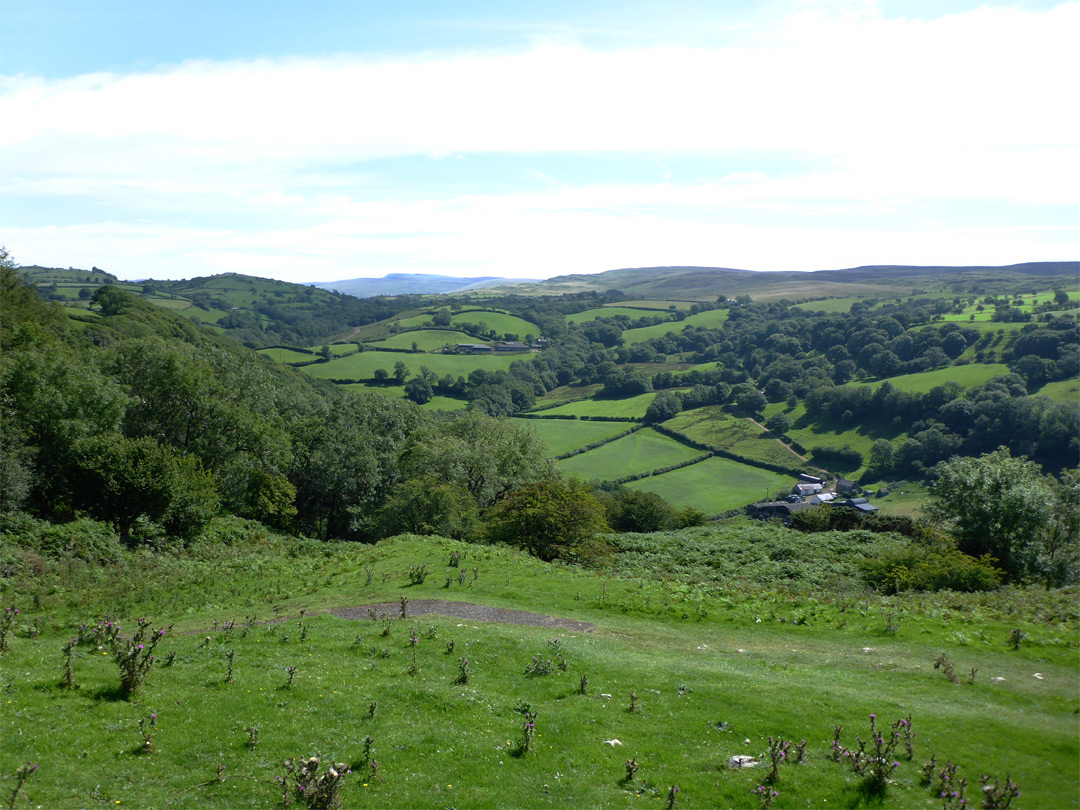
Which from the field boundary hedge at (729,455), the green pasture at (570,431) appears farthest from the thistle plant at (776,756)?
the field boundary hedge at (729,455)

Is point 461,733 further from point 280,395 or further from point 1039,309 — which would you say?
point 1039,309

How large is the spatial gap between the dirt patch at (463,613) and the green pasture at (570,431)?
94.2m

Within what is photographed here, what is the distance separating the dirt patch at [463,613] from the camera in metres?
21.2

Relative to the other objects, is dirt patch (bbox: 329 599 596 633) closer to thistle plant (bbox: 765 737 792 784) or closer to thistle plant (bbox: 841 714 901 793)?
thistle plant (bbox: 765 737 792 784)

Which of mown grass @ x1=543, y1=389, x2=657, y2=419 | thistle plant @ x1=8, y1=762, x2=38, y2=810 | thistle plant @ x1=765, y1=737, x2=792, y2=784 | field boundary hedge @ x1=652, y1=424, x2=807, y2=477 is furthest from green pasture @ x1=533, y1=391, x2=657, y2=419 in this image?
thistle plant @ x1=8, y1=762, x2=38, y2=810

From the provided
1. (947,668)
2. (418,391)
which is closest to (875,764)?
(947,668)

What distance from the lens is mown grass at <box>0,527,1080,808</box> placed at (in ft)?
34.9

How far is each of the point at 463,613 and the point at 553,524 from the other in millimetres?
14224

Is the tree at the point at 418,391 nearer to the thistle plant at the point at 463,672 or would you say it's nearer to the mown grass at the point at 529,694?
the mown grass at the point at 529,694

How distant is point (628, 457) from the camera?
11725cm

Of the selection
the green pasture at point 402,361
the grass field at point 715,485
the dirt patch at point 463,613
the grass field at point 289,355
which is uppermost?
the grass field at point 289,355

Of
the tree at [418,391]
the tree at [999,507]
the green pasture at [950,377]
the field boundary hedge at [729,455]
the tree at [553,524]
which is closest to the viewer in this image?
the tree at [999,507]

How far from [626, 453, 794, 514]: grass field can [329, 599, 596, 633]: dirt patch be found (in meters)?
74.8

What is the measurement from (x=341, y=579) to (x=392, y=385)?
415 feet
